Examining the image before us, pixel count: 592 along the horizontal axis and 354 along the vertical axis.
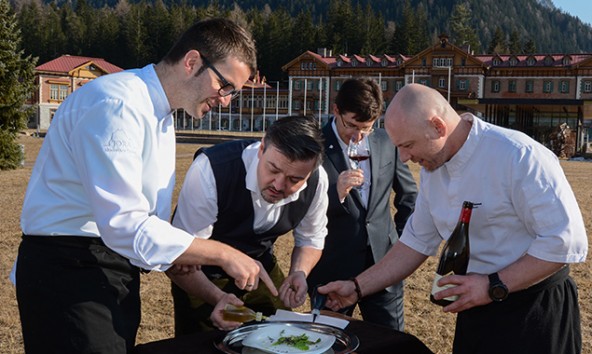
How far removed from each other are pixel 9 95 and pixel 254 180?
19572 millimetres

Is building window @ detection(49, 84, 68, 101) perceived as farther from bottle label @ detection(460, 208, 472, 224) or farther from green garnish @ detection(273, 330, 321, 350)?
bottle label @ detection(460, 208, 472, 224)

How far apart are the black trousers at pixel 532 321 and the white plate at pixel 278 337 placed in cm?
64

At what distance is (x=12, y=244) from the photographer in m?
8.81

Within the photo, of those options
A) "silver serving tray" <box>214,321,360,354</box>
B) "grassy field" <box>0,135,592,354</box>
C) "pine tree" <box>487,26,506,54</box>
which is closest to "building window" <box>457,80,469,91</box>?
"pine tree" <box>487,26,506,54</box>

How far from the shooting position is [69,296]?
226 centimetres

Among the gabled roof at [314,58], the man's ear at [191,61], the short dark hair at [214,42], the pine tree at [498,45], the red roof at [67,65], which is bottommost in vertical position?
the man's ear at [191,61]

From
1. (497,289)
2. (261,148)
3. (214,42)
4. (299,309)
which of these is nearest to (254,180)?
(261,148)

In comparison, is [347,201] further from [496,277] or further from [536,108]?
[536,108]

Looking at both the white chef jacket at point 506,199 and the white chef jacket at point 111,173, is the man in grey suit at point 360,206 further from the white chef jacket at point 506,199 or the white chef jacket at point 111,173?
the white chef jacket at point 111,173

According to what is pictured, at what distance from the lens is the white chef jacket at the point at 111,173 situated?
2139 mm

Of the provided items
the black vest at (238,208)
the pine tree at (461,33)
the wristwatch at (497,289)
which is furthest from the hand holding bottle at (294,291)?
the pine tree at (461,33)

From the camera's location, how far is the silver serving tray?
244cm

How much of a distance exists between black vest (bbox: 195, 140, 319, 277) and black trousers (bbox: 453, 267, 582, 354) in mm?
1043

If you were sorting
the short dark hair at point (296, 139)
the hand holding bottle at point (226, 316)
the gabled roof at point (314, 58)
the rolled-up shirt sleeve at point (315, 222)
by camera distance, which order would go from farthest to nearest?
the gabled roof at point (314, 58)
the rolled-up shirt sleeve at point (315, 222)
the short dark hair at point (296, 139)
the hand holding bottle at point (226, 316)
